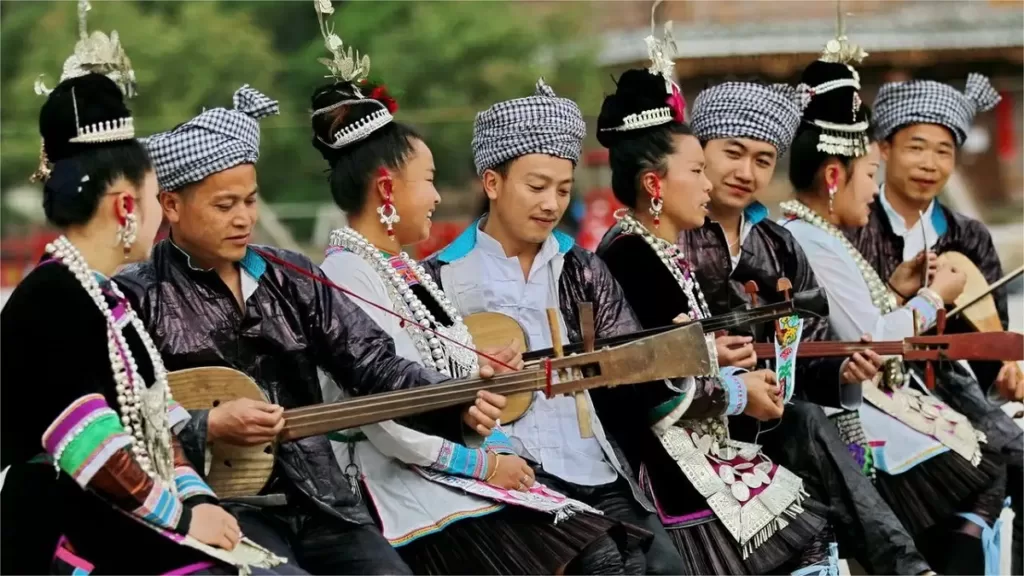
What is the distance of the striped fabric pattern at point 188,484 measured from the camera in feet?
11.2

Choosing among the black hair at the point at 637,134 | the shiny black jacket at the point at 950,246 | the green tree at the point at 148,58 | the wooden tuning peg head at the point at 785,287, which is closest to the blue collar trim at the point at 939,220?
the shiny black jacket at the point at 950,246

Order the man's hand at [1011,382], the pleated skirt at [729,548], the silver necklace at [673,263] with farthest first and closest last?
the man's hand at [1011,382]
the silver necklace at [673,263]
the pleated skirt at [729,548]

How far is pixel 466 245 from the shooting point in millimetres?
4504

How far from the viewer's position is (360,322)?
3969 mm

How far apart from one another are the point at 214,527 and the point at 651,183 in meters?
1.89

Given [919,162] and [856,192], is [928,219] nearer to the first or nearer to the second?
[919,162]

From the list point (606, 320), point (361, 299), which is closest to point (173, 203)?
point (361, 299)

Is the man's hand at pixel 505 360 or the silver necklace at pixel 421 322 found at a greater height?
the silver necklace at pixel 421 322

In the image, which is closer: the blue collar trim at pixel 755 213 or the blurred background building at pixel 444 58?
the blue collar trim at pixel 755 213

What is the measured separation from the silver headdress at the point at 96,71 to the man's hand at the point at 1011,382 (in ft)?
11.0

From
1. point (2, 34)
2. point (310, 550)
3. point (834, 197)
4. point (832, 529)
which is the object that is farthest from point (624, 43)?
point (310, 550)

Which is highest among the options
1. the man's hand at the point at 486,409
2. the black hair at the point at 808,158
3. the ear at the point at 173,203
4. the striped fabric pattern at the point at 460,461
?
the black hair at the point at 808,158

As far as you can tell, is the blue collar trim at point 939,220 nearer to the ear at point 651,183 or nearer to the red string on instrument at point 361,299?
the ear at point 651,183

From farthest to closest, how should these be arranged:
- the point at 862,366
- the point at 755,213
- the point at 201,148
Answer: the point at 755,213
the point at 862,366
the point at 201,148
